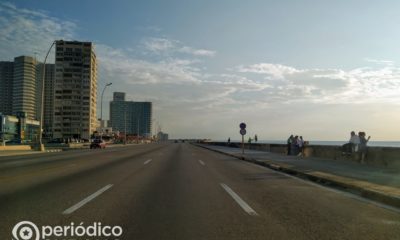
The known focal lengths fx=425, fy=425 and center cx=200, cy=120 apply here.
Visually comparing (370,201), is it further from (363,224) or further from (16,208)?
(16,208)

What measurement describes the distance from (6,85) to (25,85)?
129 ft

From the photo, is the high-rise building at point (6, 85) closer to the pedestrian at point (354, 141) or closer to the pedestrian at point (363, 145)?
the pedestrian at point (354, 141)

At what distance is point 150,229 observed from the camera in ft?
24.1

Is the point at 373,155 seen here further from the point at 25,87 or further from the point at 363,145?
the point at 25,87

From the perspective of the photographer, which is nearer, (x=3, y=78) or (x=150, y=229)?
(x=150, y=229)

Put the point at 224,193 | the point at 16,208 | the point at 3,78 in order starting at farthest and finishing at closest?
1. the point at 3,78
2. the point at 224,193
3. the point at 16,208

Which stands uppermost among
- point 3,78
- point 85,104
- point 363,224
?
point 3,78

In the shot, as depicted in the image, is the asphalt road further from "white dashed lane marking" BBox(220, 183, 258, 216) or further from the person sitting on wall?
the person sitting on wall

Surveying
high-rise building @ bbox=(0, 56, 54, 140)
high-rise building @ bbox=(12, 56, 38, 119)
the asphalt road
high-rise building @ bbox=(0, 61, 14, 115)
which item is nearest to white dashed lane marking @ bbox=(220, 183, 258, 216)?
the asphalt road

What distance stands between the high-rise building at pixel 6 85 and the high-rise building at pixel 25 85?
700 cm

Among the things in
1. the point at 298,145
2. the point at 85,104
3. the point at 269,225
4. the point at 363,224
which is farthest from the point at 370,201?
the point at 85,104

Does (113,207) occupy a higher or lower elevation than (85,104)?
lower

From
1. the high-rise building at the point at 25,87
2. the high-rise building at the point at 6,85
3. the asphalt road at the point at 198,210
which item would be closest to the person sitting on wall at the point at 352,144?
the asphalt road at the point at 198,210

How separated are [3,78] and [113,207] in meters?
159
